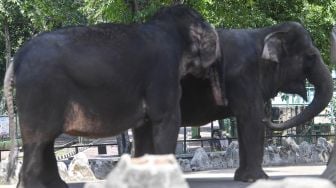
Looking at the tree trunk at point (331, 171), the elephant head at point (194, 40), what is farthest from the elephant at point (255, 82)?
the tree trunk at point (331, 171)

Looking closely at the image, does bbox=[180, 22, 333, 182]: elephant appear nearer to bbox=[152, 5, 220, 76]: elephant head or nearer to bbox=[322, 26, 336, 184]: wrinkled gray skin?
bbox=[152, 5, 220, 76]: elephant head

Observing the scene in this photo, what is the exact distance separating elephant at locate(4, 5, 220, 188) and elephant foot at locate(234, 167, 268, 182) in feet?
4.26

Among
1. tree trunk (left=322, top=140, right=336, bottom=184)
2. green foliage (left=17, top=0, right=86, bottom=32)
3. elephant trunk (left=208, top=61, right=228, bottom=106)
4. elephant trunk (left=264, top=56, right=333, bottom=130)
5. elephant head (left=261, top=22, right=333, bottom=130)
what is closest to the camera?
tree trunk (left=322, top=140, right=336, bottom=184)

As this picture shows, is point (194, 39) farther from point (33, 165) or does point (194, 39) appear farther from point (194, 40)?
point (33, 165)

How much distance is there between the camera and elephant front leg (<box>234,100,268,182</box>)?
8.16m

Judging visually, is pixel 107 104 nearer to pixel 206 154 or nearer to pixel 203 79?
pixel 203 79

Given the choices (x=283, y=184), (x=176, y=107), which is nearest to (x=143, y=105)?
(x=176, y=107)

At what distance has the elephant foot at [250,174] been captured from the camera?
8.20 meters

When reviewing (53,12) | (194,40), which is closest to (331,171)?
(194,40)

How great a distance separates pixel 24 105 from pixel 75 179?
25.2 feet

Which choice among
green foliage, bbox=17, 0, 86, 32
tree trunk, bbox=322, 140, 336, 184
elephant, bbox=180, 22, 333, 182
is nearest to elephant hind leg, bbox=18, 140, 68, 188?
elephant, bbox=180, 22, 333, 182

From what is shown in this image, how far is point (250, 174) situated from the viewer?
826 cm

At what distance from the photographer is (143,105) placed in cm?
716

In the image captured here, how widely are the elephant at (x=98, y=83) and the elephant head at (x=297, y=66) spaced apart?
3.99 ft
